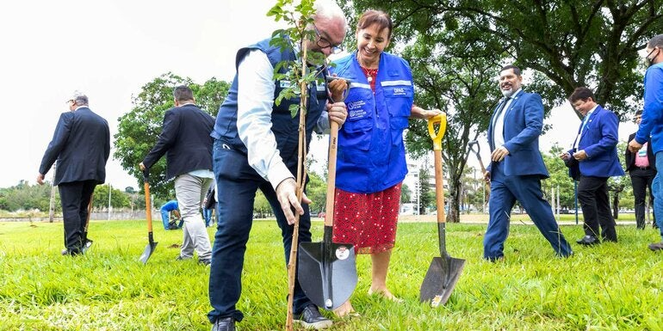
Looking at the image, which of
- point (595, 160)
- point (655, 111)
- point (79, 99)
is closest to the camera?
point (655, 111)

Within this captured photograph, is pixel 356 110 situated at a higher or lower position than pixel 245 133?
higher

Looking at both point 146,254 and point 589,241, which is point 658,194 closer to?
point 589,241

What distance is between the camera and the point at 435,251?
551 cm

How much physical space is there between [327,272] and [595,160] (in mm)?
4232

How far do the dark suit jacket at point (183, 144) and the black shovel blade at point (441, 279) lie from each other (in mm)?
2929

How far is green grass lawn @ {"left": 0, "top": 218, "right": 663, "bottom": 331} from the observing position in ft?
8.11

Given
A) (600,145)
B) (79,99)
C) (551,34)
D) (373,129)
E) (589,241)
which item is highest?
(551,34)

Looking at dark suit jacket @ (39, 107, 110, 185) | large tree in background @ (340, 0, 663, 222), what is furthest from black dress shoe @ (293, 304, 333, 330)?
large tree in background @ (340, 0, 663, 222)

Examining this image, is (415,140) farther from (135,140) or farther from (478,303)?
(478,303)

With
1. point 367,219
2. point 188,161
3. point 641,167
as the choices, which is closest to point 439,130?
point 367,219

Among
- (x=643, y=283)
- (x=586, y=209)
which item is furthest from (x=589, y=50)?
(x=643, y=283)

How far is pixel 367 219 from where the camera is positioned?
314 centimetres

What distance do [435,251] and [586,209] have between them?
5.81 feet

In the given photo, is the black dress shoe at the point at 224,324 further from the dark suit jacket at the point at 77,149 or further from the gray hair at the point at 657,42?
the gray hair at the point at 657,42
